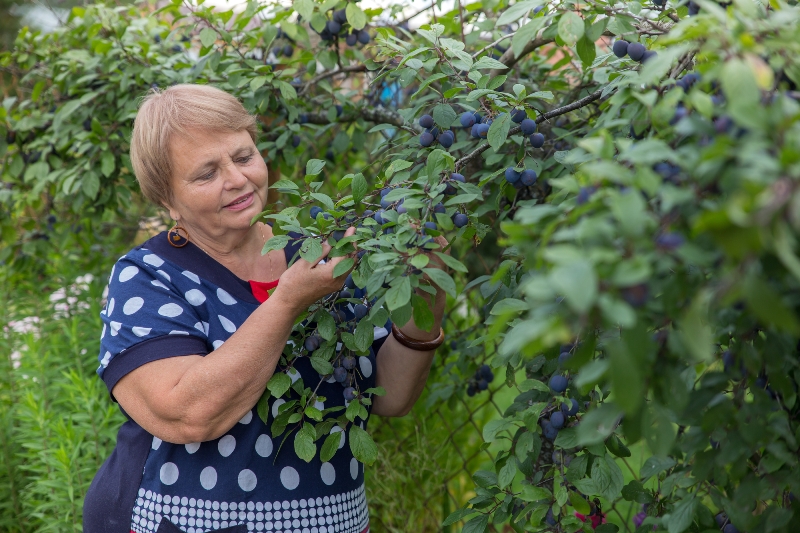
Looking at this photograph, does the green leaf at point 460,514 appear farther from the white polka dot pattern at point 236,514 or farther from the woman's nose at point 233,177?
the woman's nose at point 233,177

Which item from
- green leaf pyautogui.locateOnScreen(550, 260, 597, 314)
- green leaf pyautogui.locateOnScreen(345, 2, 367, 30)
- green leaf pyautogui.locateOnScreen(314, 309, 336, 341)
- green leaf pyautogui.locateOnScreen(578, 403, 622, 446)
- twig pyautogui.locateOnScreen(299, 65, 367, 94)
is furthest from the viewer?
twig pyautogui.locateOnScreen(299, 65, 367, 94)

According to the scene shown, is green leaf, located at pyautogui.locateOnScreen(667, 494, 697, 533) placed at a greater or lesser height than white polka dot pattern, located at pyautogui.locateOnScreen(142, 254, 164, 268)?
greater

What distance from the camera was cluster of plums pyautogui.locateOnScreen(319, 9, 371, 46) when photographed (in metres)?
2.00

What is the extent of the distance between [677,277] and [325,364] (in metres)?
0.83

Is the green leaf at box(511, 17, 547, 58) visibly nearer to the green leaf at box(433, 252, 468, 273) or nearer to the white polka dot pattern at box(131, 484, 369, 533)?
the green leaf at box(433, 252, 468, 273)

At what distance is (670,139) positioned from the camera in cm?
92

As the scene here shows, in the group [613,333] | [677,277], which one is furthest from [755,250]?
[613,333]

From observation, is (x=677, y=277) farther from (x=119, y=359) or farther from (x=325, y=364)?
(x=119, y=359)

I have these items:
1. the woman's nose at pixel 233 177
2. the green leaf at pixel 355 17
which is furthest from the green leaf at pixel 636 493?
the green leaf at pixel 355 17

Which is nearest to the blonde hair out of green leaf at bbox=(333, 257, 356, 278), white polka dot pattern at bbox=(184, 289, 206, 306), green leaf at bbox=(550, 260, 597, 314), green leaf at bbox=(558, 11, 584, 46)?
white polka dot pattern at bbox=(184, 289, 206, 306)

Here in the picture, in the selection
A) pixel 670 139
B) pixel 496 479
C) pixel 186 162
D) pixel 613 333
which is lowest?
pixel 496 479

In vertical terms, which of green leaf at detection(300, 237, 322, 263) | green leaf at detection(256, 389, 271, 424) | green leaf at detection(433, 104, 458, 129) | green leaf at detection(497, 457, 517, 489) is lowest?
green leaf at detection(256, 389, 271, 424)

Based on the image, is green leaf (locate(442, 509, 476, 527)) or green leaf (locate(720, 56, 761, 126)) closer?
green leaf (locate(720, 56, 761, 126))

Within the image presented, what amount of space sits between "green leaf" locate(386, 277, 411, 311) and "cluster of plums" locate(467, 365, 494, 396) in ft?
3.22
